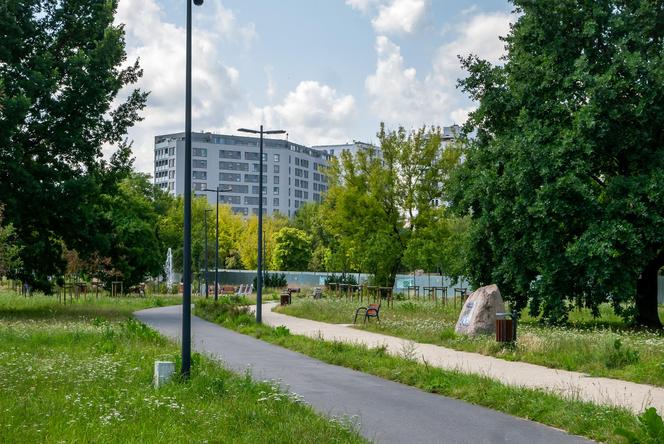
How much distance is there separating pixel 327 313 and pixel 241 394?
72.1 ft

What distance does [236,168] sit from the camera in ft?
483

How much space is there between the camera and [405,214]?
48.7m

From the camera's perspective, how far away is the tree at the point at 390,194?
46719 millimetres

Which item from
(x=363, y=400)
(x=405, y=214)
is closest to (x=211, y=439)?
(x=363, y=400)

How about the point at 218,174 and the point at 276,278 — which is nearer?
the point at 276,278

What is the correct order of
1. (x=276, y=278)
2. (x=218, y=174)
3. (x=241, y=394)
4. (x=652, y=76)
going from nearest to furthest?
(x=241, y=394), (x=652, y=76), (x=276, y=278), (x=218, y=174)

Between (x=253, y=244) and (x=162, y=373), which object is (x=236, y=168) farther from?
(x=162, y=373)

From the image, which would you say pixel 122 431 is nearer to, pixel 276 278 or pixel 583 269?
pixel 583 269

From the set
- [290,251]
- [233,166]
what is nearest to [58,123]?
[290,251]

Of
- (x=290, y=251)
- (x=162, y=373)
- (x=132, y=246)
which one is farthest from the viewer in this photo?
(x=290, y=251)

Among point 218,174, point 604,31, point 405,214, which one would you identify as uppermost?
point 218,174

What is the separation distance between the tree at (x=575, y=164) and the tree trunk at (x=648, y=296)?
1.5 inches

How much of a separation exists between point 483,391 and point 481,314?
9973 mm

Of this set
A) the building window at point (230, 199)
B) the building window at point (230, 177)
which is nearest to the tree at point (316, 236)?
the building window at point (230, 199)
